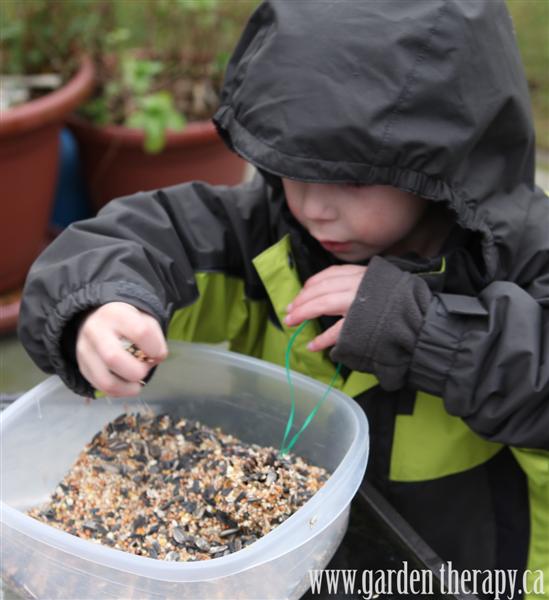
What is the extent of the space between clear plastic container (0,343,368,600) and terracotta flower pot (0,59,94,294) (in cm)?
119

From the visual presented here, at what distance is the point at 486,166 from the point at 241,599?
Result: 61cm

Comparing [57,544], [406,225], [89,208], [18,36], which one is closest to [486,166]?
[406,225]

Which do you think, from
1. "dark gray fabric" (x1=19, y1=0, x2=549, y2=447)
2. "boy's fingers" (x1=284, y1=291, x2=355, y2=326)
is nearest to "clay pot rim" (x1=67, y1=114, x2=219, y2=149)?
"dark gray fabric" (x1=19, y1=0, x2=549, y2=447)

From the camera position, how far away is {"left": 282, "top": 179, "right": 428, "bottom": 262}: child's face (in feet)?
3.41

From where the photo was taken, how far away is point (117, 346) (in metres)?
0.89

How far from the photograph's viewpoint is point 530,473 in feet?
3.39

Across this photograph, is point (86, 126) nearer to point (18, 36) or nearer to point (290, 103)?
point (18, 36)

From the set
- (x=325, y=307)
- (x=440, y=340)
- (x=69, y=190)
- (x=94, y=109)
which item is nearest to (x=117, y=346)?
(x=325, y=307)

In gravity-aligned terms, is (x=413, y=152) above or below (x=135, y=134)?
above

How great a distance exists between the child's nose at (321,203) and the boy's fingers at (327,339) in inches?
5.6

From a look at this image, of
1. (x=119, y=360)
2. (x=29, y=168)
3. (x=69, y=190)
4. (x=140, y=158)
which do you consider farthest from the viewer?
(x=69, y=190)

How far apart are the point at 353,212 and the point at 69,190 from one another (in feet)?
5.86

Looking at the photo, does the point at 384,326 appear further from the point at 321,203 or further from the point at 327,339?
the point at 321,203

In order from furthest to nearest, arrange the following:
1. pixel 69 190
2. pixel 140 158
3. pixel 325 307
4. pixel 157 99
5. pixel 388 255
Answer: pixel 69 190 < pixel 140 158 < pixel 157 99 < pixel 388 255 < pixel 325 307
